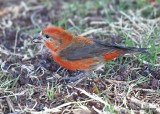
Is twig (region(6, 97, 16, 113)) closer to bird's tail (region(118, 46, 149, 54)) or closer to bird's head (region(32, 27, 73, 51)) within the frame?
bird's head (region(32, 27, 73, 51))

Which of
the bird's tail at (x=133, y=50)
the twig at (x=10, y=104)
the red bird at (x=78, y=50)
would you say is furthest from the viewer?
the red bird at (x=78, y=50)

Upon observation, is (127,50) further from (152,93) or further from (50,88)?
(50,88)

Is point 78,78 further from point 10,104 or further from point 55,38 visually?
point 10,104

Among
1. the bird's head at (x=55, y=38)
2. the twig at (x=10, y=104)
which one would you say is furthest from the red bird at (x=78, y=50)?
the twig at (x=10, y=104)

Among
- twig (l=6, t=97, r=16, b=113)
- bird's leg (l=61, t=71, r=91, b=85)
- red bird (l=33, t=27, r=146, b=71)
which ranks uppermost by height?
red bird (l=33, t=27, r=146, b=71)

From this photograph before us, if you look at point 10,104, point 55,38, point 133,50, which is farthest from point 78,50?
point 10,104

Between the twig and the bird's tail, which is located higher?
the bird's tail

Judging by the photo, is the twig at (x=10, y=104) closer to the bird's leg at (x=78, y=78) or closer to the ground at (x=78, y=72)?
the ground at (x=78, y=72)

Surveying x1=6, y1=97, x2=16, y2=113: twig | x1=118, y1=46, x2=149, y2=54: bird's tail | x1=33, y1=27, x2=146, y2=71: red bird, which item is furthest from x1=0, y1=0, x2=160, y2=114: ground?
x1=118, y1=46, x2=149, y2=54: bird's tail
